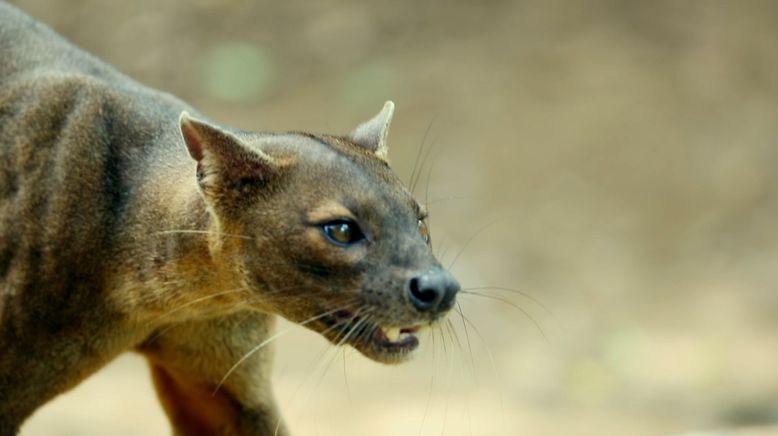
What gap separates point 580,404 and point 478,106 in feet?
10.8

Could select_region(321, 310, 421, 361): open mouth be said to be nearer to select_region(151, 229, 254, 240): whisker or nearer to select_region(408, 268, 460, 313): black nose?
select_region(408, 268, 460, 313): black nose

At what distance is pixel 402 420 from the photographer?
33.8 feet

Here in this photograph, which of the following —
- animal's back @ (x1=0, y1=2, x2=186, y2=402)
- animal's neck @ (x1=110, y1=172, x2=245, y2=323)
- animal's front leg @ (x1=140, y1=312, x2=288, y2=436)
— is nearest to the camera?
animal's neck @ (x1=110, y1=172, x2=245, y2=323)

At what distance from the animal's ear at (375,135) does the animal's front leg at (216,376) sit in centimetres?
93

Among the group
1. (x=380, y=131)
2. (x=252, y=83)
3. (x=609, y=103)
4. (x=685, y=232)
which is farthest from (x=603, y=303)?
(x=380, y=131)

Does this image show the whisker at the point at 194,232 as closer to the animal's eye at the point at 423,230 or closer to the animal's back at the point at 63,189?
the animal's back at the point at 63,189

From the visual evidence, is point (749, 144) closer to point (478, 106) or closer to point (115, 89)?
point (478, 106)

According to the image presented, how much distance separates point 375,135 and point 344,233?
870 mm

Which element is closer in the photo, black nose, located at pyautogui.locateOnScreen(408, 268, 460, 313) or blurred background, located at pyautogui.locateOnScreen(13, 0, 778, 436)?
black nose, located at pyautogui.locateOnScreen(408, 268, 460, 313)

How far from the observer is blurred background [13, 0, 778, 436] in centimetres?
1073

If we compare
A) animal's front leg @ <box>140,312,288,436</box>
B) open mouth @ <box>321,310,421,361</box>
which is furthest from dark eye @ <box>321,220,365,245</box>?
animal's front leg @ <box>140,312,288,436</box>

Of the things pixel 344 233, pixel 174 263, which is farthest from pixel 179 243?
pixel 344 233

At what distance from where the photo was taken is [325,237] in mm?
4926

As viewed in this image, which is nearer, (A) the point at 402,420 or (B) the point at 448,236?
(A) the point at 402,420
